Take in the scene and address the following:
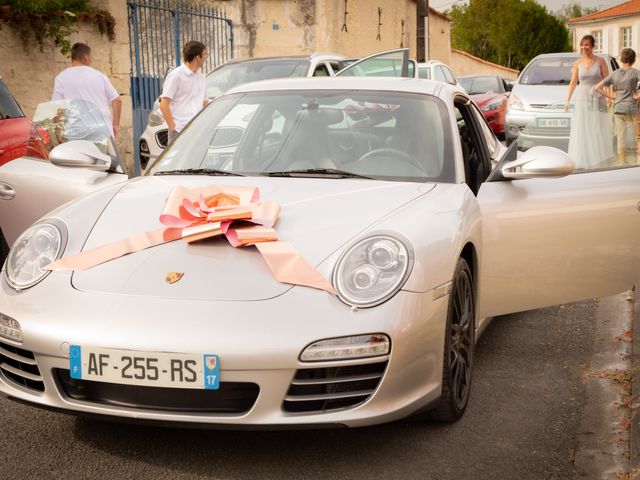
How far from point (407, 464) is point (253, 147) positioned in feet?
6.71

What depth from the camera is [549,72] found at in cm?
1805

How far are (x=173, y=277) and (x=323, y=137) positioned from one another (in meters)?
1.54

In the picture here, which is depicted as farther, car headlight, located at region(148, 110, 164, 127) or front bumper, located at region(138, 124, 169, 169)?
car headlight, located at region(148, 110, 164, 127)

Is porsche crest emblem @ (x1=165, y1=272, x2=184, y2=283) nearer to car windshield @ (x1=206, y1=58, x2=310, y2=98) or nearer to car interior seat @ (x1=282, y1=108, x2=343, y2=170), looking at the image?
car interior seat @ (x1=282, y1=108, x2=343, y2=170)

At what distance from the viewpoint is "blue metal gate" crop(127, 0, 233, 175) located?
50.3ft

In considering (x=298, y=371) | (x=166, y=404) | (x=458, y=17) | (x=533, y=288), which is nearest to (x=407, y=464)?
(x=298, y=371)

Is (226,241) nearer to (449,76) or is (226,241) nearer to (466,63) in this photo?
(449,76)

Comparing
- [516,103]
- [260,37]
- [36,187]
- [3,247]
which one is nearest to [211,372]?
[36,187]

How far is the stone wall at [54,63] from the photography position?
40.3 ft

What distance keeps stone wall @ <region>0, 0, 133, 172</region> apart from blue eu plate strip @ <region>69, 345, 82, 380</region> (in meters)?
9.27

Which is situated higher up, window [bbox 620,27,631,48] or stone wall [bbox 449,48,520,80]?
window [bbox 620,27,631,48]

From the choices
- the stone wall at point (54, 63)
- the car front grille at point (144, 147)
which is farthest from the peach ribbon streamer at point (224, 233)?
the stone wall at point (54, 63)

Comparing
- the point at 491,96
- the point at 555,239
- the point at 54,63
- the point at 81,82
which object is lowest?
the point at 555,239

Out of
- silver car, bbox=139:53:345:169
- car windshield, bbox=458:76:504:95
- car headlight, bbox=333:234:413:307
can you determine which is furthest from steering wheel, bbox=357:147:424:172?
car windshield, bbox=458:76:504:95
